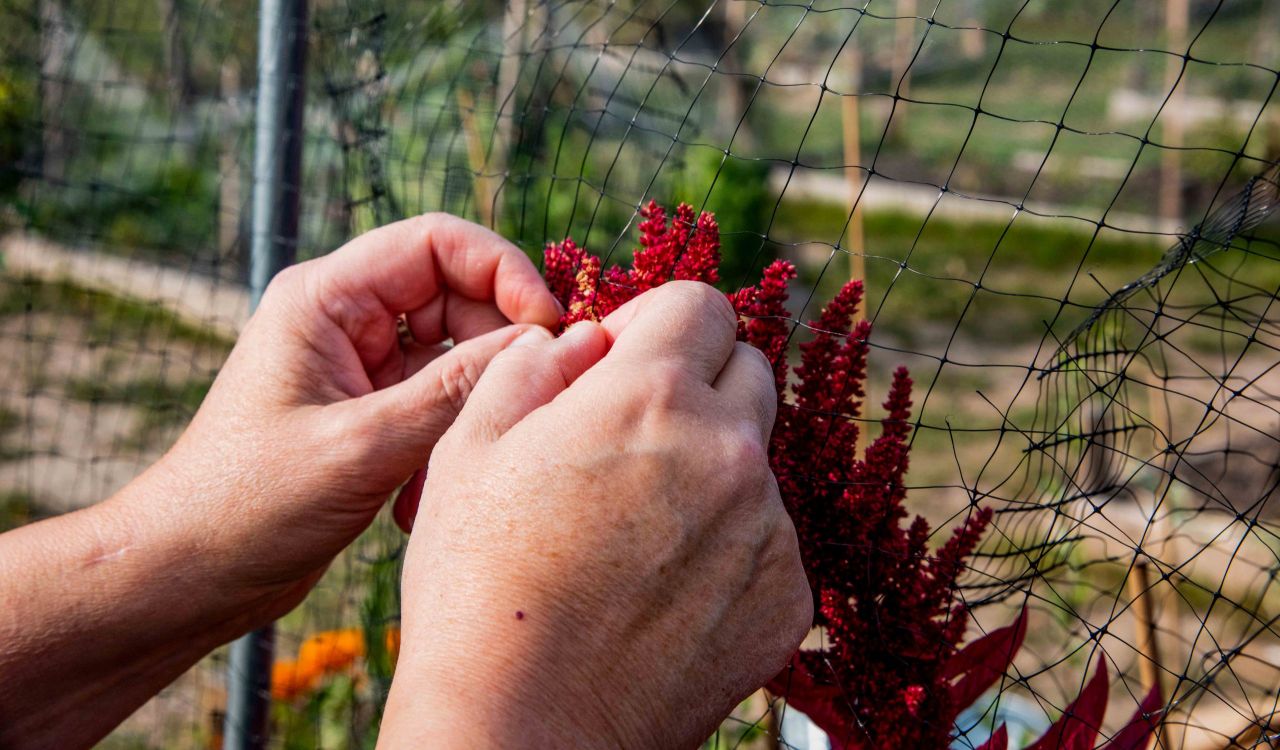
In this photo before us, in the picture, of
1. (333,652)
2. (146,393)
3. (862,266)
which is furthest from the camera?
(146,393)

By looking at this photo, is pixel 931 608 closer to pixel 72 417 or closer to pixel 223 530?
pixel 223 530

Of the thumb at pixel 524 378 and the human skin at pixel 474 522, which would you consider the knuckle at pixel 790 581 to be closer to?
the human skin at pixel 474 522

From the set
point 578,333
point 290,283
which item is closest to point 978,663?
point 578,333

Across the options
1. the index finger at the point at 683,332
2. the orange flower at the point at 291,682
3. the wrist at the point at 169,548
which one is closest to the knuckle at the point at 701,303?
the index finger at the point at 683,332

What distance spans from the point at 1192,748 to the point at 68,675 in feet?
6.55

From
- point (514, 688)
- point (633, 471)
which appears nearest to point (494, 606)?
point (514, 688)

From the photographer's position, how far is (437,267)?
158 cm

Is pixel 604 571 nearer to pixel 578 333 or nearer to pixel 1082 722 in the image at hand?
pixel 578 333

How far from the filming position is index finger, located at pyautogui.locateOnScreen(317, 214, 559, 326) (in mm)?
1504

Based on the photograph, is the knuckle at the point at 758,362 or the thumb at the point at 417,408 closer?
the knuckle at the point at 758,362

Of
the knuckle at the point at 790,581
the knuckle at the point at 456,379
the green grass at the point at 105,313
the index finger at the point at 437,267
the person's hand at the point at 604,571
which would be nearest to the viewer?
the person's hand at the point at 604,571

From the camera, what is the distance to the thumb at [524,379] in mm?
1076

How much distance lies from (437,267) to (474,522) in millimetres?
665

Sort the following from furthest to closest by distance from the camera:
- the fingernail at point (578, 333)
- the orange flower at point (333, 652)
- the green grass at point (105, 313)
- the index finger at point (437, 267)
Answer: the green grass at point (105, 313) → the orange flower at point (333, 652) → the index finger at point (437, 267) → the fingernail at point (578, 333)
